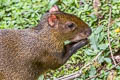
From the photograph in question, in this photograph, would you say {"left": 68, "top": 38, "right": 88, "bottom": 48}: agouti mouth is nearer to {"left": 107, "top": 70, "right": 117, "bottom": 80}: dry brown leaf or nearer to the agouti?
the agouti

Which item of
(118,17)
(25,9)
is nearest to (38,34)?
(118,17)

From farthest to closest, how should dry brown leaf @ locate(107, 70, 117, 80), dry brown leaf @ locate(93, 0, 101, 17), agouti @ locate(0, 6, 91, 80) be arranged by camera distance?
dry brown leaf @ locate(93, 0, 101, 17), dry brown leaf @ locate(107, 70, 117, 80), agouti @ locate(0, 6, 91, 80)

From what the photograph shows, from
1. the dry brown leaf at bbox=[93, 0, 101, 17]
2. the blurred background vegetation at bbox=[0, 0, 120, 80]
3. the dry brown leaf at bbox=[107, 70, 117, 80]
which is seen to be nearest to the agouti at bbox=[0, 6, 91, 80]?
the blurred background vegetation at bbox=[0, 0, 120, 80]

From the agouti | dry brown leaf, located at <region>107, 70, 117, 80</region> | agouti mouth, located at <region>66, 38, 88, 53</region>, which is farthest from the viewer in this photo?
dry brown leaf, located at <region>107, 70, 117, 80</region>

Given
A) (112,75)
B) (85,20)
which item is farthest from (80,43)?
(85,20)

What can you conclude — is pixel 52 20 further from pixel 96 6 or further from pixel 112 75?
pixel 96 6
